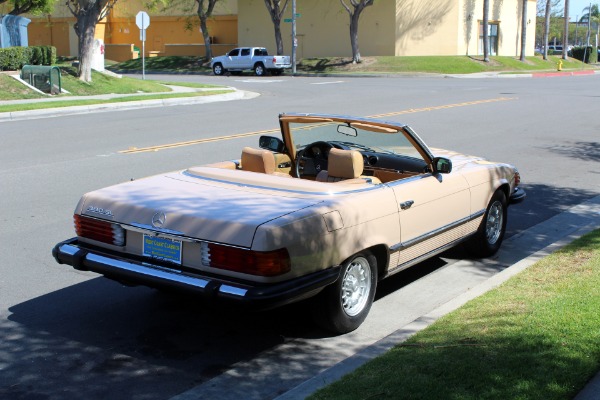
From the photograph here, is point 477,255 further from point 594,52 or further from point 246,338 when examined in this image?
point 594,52

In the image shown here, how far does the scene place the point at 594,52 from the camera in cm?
7225

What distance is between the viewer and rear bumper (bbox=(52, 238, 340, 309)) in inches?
189

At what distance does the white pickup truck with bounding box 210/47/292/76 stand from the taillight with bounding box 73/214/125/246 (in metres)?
41.0

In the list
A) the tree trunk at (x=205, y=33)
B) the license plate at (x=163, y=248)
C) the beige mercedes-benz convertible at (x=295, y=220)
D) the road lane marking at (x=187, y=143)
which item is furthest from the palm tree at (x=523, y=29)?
the license plate at (x=163, y=248)

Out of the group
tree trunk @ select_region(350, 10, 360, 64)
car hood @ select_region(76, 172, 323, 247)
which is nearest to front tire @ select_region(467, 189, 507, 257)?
car hood @ select_region(76, 172, 323, 247)

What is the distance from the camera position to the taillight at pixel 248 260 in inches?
190

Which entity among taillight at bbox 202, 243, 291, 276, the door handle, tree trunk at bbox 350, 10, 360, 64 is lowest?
taillight at bbox 202, 243, 291, 276

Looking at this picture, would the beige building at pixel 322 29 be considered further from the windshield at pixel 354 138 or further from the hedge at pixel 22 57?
the windshield at pixel 354 138

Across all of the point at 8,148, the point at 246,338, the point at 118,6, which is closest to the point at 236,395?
the point at 246,338

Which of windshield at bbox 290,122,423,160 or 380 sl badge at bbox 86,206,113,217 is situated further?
windshield at bbox 290,122,423,160

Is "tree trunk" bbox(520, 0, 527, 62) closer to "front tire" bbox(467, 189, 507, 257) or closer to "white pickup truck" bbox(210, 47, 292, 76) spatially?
"white pickup truck" bbox(210, 47, 292, 76)

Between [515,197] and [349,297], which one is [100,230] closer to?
[349,297]

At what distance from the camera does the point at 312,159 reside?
692 cm

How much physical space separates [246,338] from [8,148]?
10.2 metres
